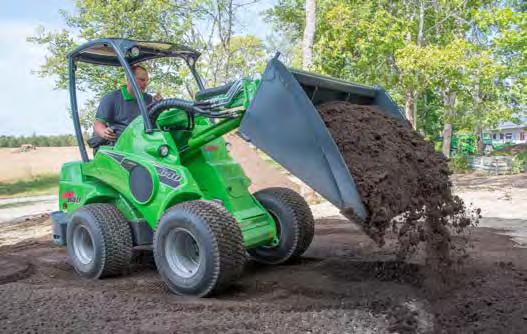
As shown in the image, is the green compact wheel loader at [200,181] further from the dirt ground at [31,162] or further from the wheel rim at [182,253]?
the dirt ground at [31,162]

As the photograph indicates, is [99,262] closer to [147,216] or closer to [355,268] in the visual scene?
[147,216]

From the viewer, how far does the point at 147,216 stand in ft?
16.1

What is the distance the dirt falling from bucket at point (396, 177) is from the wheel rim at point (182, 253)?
1494 mm

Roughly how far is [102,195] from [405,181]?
2.99 metres

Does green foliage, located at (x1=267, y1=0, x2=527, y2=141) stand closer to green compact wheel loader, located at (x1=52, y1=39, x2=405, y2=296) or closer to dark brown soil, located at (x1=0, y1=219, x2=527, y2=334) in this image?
green compact wheel loader, located at (x1=52, y1=39, x2=405, y2=296)

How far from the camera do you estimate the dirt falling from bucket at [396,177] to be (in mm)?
3959

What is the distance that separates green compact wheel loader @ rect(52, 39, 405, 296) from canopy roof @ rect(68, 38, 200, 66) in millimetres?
14

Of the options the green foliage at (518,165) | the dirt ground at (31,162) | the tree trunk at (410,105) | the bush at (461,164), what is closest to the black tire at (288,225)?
the tree trunk at (410,105)

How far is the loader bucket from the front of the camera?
12.7 ft

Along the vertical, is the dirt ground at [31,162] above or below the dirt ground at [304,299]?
above

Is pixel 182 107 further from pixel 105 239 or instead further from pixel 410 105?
pixel 410 105

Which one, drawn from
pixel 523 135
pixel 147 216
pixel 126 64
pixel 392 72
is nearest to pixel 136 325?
pixel 147 216

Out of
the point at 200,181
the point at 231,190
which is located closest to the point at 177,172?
the point at 200,181

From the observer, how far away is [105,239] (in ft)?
16.2
